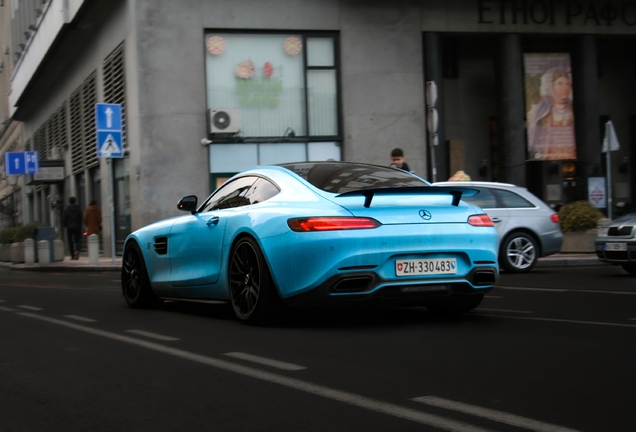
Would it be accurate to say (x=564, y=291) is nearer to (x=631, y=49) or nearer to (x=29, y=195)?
(x=631, y=49)

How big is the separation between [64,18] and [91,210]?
6187 mm

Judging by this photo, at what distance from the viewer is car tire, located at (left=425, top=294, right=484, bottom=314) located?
7.96 m

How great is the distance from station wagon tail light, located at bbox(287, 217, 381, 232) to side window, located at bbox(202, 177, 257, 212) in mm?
1123

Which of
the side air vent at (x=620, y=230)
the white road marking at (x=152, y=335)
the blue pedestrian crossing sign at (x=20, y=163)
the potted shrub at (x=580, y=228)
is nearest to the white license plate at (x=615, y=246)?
the side air vent at (x=620, y=230)

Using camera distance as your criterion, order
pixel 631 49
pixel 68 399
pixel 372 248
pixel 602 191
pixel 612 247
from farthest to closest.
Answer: pixel 631 49 → pixel 602 191 → pixel 612 247 → pixel 372 248 → pixel 68 399

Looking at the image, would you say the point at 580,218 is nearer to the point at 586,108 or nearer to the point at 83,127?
the point at 586,108

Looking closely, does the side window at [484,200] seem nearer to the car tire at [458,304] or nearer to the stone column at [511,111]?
the car tire at [458,304]

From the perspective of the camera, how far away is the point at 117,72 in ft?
86.2

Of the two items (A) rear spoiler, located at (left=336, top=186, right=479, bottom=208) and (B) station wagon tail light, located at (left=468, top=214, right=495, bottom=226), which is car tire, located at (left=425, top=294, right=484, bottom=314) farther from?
(A) rear spoiler, located at (left=336, top=186, right=479, bottom=208)

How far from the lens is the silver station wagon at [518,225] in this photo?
15.0 m

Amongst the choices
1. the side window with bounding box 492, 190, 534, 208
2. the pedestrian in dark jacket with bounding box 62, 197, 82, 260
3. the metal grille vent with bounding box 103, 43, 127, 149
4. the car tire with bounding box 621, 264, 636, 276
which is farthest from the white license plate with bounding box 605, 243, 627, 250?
the pedestrian in dark jacket with bounding box 62, 197, 82, 260

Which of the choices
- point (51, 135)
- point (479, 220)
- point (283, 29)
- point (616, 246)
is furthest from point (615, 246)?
point (51, 135)

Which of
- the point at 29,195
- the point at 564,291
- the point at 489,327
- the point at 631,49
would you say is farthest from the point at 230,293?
the point at 29,195

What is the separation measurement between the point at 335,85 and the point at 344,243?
18148 millimetres
